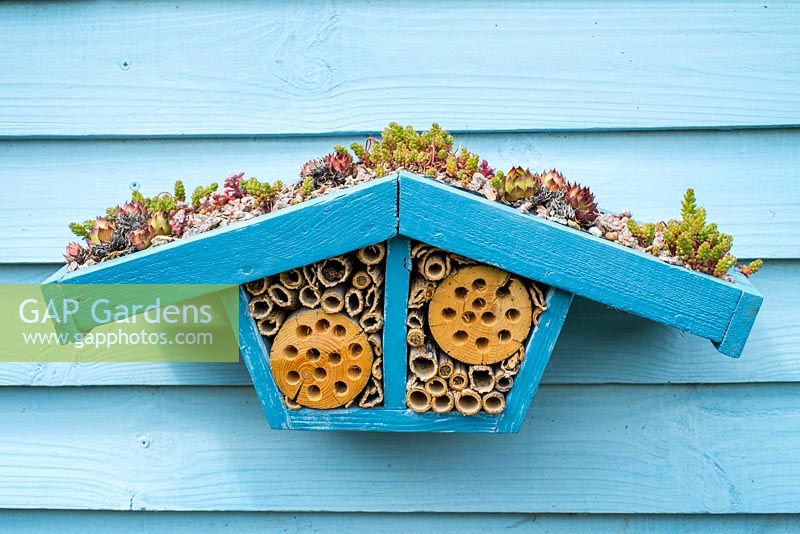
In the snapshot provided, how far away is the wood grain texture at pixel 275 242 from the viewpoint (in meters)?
0.93

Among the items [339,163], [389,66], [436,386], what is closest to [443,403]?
[436,386]

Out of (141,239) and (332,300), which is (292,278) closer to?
(332,300)

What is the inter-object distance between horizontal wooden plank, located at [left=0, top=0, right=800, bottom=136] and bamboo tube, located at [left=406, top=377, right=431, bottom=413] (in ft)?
1.50

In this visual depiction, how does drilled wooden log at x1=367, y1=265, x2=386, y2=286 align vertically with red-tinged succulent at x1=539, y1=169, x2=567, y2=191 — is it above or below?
below

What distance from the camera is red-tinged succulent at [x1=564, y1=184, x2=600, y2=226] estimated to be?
0.99m

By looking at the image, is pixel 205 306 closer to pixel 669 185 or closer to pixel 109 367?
pixel 109 367

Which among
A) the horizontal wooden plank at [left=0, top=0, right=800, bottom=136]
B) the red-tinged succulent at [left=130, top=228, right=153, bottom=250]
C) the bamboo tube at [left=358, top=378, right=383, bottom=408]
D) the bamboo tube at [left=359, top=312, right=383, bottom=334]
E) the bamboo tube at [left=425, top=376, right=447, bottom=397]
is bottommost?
the bamboo tube at [left=358, top=378, right=383, bottom=408]

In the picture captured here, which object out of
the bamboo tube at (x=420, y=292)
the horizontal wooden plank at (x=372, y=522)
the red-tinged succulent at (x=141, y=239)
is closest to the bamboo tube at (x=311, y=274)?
the bamboo tube at (x=420, y=292)

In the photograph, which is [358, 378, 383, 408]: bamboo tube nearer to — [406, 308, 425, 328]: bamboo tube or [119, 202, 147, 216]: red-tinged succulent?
[406, 308, 425, 328]: bamboo tube

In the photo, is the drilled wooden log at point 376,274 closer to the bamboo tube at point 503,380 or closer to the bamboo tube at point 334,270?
the bamboo tube at point 334,270

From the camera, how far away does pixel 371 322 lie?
3.21 ft

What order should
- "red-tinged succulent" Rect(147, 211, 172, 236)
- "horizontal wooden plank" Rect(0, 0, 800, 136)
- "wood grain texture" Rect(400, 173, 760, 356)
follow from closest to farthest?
"wood grain texture" Rect(400, 173, 760, 356)
"red-tinged succulent" Rect(147, 211, 172, 236)
"horizontal wooden plank" Rect(0, 0, 800, 136)

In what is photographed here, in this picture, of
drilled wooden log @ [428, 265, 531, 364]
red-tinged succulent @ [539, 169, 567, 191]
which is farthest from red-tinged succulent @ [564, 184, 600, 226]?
drilled wooden log @ [428, 265, 531, 364]

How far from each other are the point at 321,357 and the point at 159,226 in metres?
0.28
